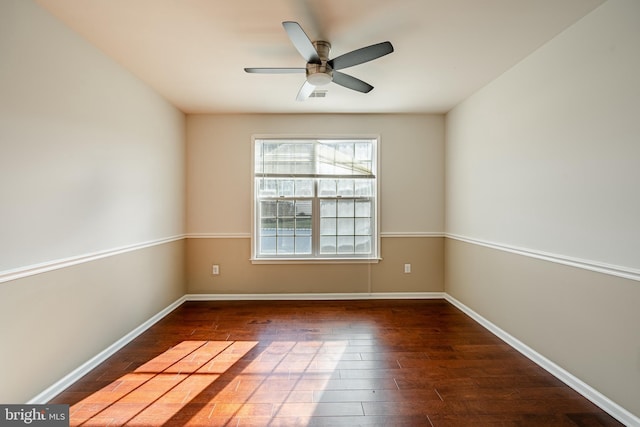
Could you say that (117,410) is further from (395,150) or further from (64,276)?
(395,150)

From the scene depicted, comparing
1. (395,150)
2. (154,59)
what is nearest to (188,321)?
(154,59)

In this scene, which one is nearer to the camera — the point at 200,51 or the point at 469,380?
the point at 469,380

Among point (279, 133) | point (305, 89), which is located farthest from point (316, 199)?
point (305, 89)

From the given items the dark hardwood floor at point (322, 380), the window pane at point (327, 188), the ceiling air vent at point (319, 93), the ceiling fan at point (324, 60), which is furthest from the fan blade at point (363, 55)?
the dark hardwood floor at point (322, 380)

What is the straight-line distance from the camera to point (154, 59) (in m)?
2.57

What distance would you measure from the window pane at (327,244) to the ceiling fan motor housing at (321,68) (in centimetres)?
221

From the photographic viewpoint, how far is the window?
4.06m

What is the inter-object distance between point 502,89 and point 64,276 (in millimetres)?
3915

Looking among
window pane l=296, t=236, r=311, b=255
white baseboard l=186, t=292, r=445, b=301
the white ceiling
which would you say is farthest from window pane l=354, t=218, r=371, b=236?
the white ceiling

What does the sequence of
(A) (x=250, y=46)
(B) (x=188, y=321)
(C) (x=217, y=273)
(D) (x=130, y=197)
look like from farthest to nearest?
(C) (x=217, y=273)
(B) (x=188, y=321)
(D) (x=130, y=197)
(A) (x=250, y=46)

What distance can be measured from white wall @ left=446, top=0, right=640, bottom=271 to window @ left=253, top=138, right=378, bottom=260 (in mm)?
1437

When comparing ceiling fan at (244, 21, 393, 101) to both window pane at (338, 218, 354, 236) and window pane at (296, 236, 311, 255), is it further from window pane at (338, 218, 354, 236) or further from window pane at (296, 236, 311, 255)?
window pane at (296, 236, 311, 255)

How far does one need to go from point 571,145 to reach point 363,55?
159 cm

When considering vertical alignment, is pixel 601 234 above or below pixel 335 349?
above
